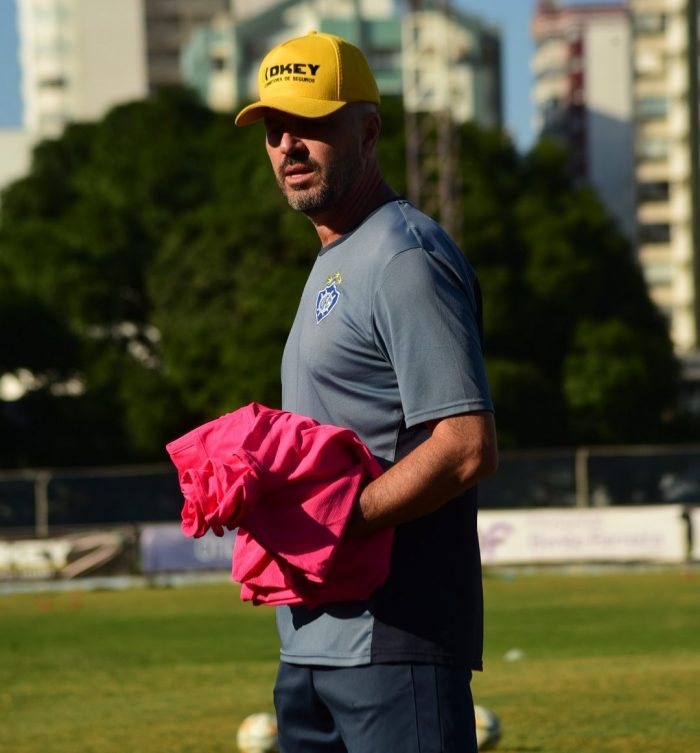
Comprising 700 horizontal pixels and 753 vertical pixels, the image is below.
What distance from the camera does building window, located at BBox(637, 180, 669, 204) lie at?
107 m

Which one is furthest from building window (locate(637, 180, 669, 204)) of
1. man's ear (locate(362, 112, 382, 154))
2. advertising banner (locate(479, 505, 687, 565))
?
man's ear (locate(362, 112, 382, 154))

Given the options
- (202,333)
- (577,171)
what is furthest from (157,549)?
(577,171)

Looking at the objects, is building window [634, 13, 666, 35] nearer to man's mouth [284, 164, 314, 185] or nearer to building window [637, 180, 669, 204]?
building window [637, 180, 669, 204]

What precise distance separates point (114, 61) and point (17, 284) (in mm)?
73182

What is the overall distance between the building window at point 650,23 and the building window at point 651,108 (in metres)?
5.32

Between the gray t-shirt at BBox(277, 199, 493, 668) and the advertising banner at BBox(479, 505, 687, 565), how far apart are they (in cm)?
2356

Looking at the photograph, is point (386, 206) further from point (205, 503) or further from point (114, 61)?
point (114, 61)

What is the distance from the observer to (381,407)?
3471mm

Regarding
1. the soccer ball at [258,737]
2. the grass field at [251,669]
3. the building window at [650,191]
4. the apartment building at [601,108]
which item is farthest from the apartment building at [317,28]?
the soccer ball at [258,737]

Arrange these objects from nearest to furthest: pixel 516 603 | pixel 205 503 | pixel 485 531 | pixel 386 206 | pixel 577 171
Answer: pixel 205 503 < pixel 386 206 < pixel 516 603 < pixel 485 531 < pixel 577 171

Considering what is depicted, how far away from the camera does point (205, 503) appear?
331 cm

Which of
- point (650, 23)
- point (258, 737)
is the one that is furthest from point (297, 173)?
point (650, 23)

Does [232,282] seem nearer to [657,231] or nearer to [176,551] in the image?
[176,551]

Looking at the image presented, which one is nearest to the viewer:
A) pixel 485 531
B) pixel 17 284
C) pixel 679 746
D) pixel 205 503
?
pixel 205 503
